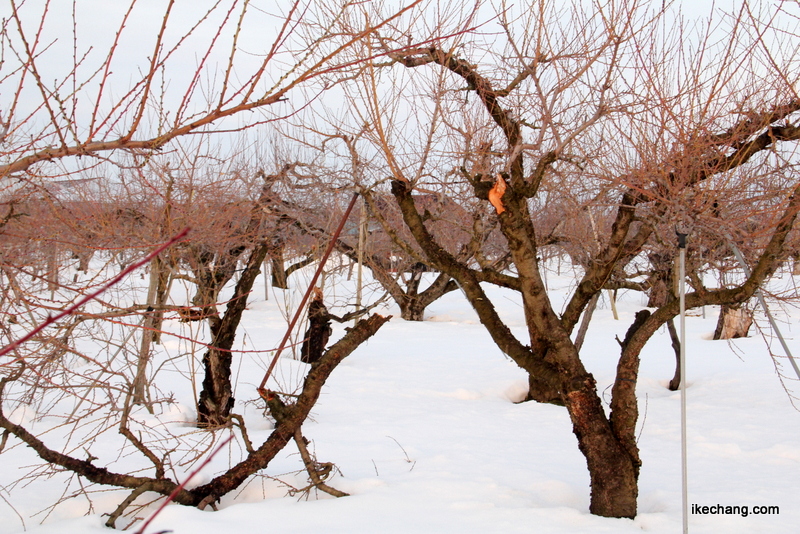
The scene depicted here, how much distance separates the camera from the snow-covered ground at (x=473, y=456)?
3.14m

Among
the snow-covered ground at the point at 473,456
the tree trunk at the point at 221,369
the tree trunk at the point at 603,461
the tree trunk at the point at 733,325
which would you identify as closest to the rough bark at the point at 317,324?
the snow-covered ground at the point at 473,456

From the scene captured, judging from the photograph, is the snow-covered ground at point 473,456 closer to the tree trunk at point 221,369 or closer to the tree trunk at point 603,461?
the tree trunk at point 603,461

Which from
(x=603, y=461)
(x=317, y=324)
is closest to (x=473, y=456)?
(x=603, y=461)

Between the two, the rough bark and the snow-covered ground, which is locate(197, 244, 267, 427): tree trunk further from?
the rough bark

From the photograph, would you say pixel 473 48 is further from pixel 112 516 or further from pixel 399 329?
pixel 399 329

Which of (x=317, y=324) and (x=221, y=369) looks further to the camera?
(x=317, y=324)

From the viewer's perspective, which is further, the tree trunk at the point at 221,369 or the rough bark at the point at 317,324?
the rough bark at the point at 317,324

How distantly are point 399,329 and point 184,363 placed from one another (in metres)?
5.13

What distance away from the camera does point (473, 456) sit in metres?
4.82

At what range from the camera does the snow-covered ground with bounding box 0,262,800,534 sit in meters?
3.14

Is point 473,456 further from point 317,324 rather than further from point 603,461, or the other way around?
point 317,324

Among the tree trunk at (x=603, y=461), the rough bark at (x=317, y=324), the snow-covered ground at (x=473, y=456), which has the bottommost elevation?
the snow-covered ground at (x=473, y=456)

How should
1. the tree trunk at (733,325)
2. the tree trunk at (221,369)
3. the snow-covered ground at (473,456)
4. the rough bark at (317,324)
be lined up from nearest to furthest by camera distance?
the snow-covered ground at (473,456) → the tree trunk at (221,369) → the rough bark at (317,324) → the tree trunk at (733,325)

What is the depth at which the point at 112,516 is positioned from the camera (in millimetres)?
3023
